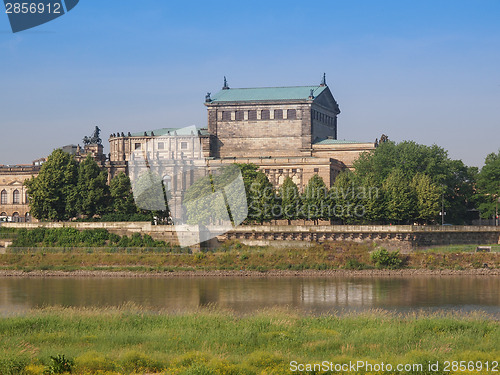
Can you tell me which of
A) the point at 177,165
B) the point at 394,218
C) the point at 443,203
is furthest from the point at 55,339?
the point at 177,165

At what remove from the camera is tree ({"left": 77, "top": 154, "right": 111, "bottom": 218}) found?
96688mm

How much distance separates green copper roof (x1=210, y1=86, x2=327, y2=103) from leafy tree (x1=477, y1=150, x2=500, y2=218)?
33123 millimetres

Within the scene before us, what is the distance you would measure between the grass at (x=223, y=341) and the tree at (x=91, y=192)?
2093 inches

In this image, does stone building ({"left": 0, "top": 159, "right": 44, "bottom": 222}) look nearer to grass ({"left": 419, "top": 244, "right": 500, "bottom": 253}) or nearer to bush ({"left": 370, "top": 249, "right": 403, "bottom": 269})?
bush ({"left": 370, "top": 249, "right": 403, "bottom": 269})

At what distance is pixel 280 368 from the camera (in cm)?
2934

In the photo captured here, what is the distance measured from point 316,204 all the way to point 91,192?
28061mm

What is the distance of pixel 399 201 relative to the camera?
302ft

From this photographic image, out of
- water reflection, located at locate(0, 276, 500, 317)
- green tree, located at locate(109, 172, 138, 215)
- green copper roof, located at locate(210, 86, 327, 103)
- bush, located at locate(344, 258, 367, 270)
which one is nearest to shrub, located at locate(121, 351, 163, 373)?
water reflection, located at locate(0, 276, 500, 317)

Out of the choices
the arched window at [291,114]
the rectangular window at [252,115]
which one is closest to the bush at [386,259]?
the arched window at [291,114]

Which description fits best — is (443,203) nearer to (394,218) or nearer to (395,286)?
(394,218)

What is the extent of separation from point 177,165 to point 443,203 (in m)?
41.0

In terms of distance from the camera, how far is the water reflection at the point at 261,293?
55312 millimetres

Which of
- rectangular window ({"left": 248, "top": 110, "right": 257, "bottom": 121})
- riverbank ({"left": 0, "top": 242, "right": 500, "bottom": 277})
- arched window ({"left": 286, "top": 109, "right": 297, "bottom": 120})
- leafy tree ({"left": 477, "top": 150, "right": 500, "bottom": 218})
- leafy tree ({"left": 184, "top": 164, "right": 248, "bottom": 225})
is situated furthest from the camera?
rectangular window ({"left": 248, "top": 110, "right": 257, "bottom": 121})

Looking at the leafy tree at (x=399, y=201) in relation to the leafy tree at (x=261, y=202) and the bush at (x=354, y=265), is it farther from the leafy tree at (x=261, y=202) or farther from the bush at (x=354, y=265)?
the bush at (x=354, y=265)
